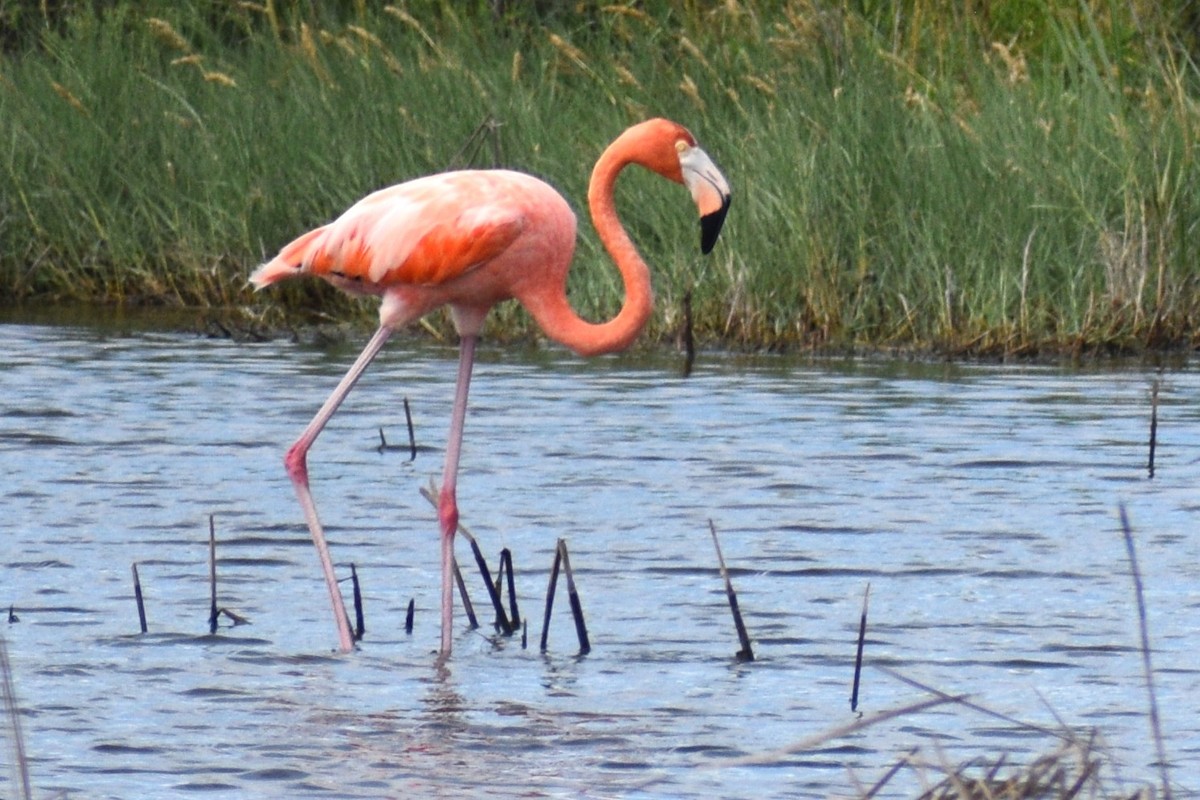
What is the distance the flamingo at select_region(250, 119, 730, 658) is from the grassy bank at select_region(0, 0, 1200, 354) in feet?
13.4

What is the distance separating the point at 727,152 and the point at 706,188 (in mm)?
5197

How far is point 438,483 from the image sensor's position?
8.38 metres

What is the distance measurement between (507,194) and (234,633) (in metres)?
1.35

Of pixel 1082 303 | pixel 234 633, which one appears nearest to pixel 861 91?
pixel 1082 303

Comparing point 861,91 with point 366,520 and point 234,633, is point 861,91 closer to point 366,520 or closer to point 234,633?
point 366,520

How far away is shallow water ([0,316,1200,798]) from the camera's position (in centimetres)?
505

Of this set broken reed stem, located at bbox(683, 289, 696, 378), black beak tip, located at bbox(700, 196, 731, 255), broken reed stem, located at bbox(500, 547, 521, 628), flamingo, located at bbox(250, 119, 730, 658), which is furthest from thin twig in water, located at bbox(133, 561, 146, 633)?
broken reed stem, located at bbox(683, 289, 696, 378)

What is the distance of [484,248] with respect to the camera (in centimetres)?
646

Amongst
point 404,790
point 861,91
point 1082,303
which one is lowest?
point 404,790

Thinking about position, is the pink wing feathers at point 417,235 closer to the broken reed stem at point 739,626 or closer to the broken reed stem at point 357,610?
the broken reed stem at point 357,610

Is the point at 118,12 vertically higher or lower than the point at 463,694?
higher

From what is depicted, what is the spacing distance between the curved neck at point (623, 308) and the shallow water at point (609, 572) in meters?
0.65

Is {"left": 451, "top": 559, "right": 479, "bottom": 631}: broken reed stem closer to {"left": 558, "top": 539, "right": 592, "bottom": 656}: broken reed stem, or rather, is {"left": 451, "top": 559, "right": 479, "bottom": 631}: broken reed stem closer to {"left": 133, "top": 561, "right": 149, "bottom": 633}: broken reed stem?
{"left": 558, "top": 539, "right": 592, "bottom": 656}: broken reed stem

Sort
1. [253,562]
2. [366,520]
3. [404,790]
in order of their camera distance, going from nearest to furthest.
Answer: [404,790]
[253,562]
[366,520]
